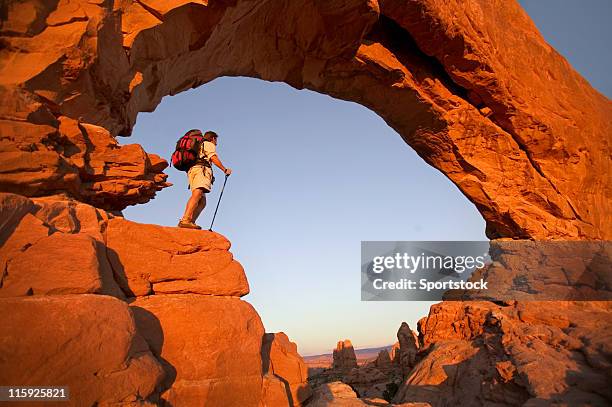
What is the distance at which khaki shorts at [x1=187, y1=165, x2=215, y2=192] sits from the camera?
6465 mm

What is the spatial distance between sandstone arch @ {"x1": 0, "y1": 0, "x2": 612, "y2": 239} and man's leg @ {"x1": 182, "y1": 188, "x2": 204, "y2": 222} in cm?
98

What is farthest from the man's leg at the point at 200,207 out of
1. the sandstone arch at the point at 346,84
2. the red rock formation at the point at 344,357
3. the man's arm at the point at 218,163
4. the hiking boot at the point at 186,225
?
the red rock formation at the point at 344,357

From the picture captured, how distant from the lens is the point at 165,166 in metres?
7.45

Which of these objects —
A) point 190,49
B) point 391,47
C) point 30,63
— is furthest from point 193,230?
point 391,47

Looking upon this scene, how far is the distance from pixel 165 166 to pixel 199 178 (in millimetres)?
1342

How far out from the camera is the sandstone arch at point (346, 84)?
18.4 ft

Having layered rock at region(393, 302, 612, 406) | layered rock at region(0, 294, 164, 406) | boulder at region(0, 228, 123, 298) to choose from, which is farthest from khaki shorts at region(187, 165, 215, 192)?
layered rock at region(393, 302, 612, 406)

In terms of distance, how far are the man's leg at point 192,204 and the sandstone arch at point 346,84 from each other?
982 mm

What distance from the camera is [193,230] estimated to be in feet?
19.1

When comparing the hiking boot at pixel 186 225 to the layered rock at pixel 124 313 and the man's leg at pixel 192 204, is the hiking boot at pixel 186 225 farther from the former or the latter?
the layered rock at pixel 124 313

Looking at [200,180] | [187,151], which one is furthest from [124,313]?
[187,151]

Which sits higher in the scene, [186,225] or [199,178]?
[199,178]

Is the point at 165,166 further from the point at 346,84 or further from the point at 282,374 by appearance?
the point at 346,84

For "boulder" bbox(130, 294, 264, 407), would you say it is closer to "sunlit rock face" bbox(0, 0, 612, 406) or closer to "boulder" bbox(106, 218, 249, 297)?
"sunlit rock face" bbox(0, 0, 612, 406)
